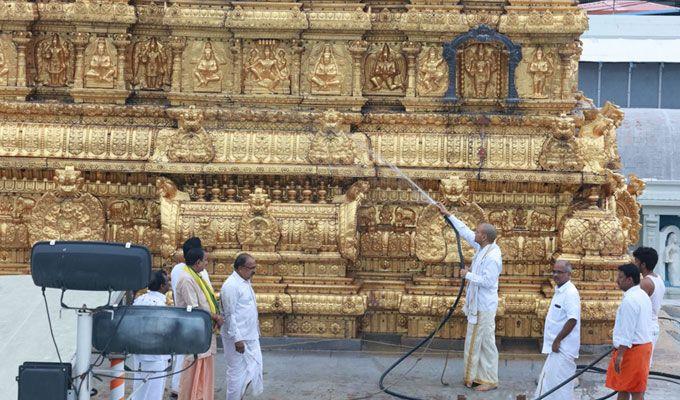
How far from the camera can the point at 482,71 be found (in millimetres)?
13312

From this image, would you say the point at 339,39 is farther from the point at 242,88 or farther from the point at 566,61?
the point at 566,61

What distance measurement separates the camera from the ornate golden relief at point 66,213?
13.1m

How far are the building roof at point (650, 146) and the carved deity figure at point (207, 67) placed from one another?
10287 millimetres

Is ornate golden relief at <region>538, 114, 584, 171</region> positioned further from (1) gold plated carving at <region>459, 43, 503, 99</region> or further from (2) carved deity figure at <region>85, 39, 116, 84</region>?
(2) carved deity figure at <region>85, 39, 116, 84</region>

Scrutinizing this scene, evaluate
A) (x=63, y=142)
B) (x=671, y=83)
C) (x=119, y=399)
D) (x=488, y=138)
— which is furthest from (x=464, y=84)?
(x=671, y=83)

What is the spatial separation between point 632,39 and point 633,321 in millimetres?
23479

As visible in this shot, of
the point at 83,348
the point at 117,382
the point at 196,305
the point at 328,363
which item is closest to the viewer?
the point at 83,348

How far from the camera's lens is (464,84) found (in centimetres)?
1338

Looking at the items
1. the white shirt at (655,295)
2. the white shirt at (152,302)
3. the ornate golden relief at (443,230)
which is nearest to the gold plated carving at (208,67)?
the ornate golden relief at (443,230)

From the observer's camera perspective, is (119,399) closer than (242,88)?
Yes

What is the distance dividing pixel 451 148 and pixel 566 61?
165 cm

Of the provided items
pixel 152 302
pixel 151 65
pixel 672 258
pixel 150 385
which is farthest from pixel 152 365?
pixel 672 258

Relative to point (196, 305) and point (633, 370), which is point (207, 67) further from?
point (633, 370)

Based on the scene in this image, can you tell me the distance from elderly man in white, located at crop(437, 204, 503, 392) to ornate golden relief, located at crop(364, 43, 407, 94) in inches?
103
